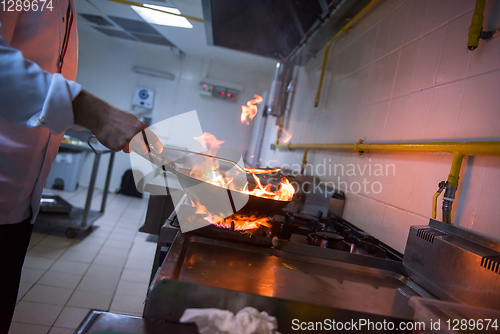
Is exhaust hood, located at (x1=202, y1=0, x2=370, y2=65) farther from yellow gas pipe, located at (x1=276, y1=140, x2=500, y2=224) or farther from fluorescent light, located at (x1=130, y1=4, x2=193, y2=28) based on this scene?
fluorescent light, located at (x1=130, y1=4, x2=193, y2=28)

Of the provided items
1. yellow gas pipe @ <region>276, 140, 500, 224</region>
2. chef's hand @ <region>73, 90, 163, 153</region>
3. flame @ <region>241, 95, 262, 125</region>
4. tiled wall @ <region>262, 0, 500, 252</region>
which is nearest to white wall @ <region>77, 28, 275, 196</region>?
flame @ <region>241, 95, 262, 125</region>

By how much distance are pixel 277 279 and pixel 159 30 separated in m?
4.54

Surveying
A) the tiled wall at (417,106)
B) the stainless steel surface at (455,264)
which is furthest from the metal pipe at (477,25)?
the stainless steel surface at (455,264)

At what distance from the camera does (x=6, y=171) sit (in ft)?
2.93

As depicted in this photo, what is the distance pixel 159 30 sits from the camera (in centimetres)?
441

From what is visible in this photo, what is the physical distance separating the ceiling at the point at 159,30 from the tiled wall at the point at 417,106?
222 cm

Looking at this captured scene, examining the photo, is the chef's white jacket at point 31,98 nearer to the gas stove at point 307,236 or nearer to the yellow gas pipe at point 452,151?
the gas stove at point 307,236

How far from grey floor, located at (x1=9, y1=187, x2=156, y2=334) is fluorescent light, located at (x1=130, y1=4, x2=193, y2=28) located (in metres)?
2.69

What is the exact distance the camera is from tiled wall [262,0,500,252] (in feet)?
3.10

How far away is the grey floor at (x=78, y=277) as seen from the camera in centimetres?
178

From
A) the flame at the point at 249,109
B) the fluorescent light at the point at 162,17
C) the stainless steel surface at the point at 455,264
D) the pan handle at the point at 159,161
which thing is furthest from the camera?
the flame at the point at 249,109

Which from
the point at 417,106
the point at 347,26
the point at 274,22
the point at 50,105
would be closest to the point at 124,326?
the point at 50,105

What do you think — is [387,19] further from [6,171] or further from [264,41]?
[6,171]

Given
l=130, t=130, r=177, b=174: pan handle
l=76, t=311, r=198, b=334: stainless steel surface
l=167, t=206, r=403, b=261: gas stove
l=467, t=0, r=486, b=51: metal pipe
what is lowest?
l=76, t=311, r=198, b=334: stainless steel surface
